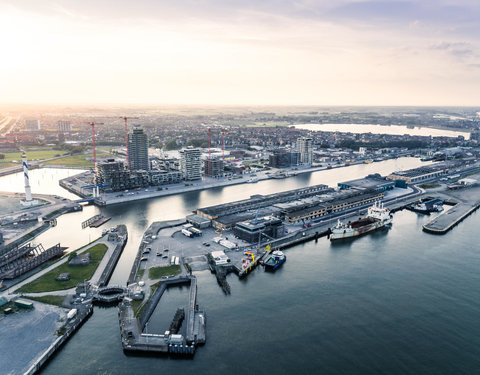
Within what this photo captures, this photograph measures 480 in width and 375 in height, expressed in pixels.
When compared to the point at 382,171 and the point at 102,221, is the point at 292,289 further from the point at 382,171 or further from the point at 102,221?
the point at 382,171

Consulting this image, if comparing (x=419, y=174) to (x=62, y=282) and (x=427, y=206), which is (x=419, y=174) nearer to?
(x=427, y=206)

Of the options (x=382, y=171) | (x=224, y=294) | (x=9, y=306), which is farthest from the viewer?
(x=382, y=171)

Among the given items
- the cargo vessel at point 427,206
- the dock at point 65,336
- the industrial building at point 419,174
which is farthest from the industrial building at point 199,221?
the industrial building at point 419,174

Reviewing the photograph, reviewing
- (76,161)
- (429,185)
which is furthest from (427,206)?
(76,161)

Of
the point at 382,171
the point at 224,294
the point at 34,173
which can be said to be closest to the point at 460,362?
the point at 224,294

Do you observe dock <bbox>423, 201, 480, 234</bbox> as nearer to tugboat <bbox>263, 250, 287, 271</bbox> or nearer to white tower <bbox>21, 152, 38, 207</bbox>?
tugboat <bbox>263, 250, 287, 271</bbox>

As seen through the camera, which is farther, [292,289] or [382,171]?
[382,171]
